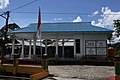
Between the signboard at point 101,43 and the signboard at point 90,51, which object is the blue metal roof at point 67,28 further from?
the signboard at point 90,51

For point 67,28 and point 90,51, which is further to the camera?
point 67,28

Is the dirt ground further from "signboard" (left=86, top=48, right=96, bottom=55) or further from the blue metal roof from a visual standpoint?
the blue metal roof

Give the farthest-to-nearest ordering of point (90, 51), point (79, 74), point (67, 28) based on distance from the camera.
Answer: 1. point (67, 28)
2. point (90, 51)
3. point (79, 74)

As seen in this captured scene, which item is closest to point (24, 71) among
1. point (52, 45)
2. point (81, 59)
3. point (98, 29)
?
point (81, 59)

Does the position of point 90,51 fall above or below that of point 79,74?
above

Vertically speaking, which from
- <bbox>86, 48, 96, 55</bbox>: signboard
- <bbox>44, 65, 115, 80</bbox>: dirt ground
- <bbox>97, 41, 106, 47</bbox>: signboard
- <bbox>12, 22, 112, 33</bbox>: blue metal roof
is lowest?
<bbox>44, 65, 115, 80</bbox>: dirt ground

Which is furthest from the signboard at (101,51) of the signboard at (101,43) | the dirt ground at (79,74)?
the dirt ground at (79,74)

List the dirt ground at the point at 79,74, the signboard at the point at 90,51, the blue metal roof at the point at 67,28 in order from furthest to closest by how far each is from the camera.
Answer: the blue metal roof at the point at 67,28 → the signboard at the point at 90,51 → the dirt ground at the point at 79,74

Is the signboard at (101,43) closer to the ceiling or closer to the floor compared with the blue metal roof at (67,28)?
closer to the floor

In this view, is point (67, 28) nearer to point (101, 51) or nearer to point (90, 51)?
point (90, 51)

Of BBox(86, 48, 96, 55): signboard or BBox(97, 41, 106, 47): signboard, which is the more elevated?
BBox(97, 41, 106, 47): signboard

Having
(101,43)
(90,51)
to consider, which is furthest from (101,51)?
(90,51)

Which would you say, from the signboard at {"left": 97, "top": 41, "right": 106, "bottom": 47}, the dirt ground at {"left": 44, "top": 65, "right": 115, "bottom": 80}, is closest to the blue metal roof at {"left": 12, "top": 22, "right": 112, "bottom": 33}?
the signboard at {"left": 97, "top": 41, "right": 106, "bottom": 47}

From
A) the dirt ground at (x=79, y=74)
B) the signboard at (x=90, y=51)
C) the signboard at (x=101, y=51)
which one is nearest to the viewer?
the dirt ground at (x=79, y=74)
